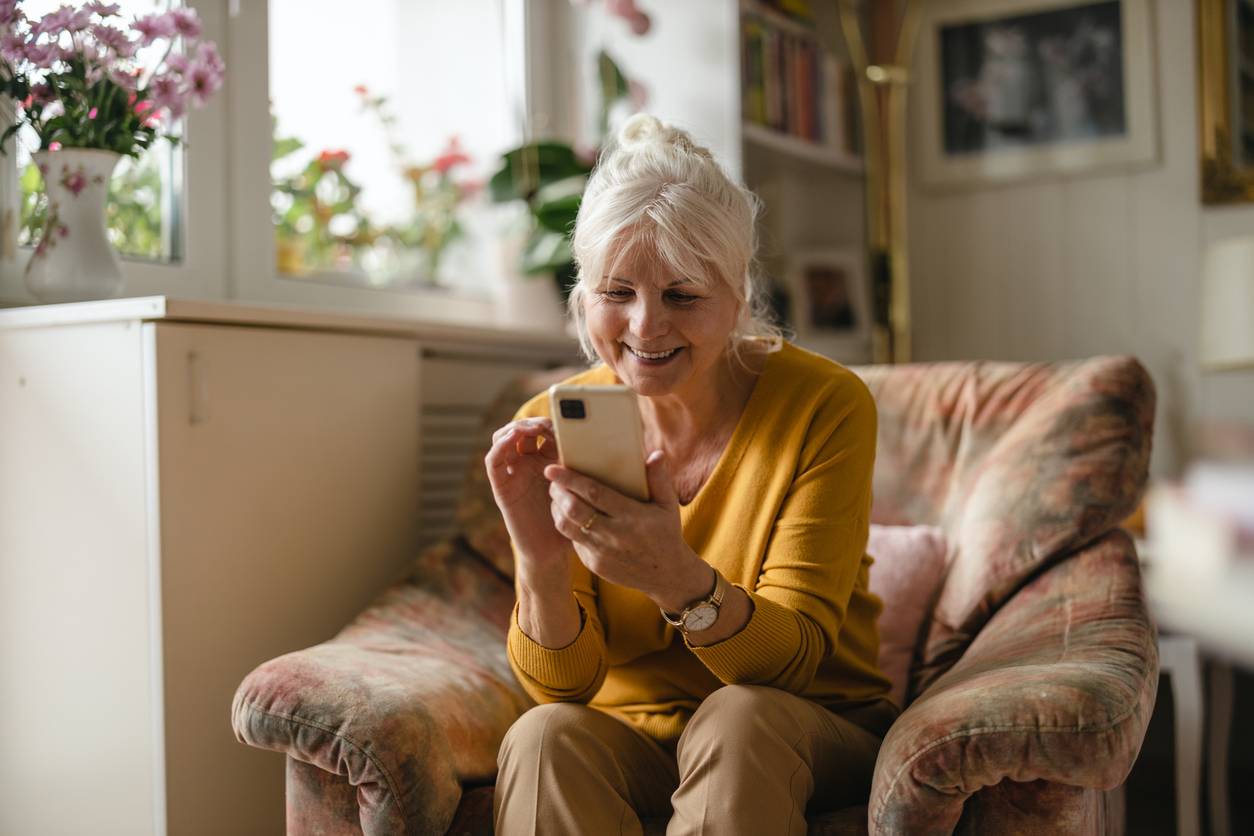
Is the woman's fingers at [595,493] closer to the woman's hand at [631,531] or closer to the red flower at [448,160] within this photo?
the woman's hand at [631,531]

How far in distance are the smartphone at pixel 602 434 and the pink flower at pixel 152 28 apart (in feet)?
2.84

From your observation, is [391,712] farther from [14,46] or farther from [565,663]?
[14,46]

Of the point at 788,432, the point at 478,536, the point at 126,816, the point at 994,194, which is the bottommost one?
the point at 126,816

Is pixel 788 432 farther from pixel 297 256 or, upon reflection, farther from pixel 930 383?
pixel 297 256

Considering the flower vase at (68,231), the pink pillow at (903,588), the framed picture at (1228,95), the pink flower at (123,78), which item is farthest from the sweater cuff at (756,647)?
the framed picture at (1228,95)

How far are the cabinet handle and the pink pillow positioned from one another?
952mm

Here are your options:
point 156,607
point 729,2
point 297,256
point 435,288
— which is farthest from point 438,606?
point 729,2

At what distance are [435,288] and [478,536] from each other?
864 mm

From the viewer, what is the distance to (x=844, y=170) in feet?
9.59

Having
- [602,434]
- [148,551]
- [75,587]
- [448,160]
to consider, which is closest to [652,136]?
[602,434]

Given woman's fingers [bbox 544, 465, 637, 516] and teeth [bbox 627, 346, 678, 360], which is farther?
teeth [bbox 627, 346, 678, 360]

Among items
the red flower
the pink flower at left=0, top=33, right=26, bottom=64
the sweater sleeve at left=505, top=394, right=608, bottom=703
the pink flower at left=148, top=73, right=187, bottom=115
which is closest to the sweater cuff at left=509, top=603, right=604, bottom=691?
the sweater sleeve at left=505, top=394, right=608, bottom=703

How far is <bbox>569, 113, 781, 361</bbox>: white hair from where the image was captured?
4.22 ft

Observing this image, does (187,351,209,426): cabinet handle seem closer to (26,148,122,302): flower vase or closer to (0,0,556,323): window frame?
(26,148,122,302): flower vase
